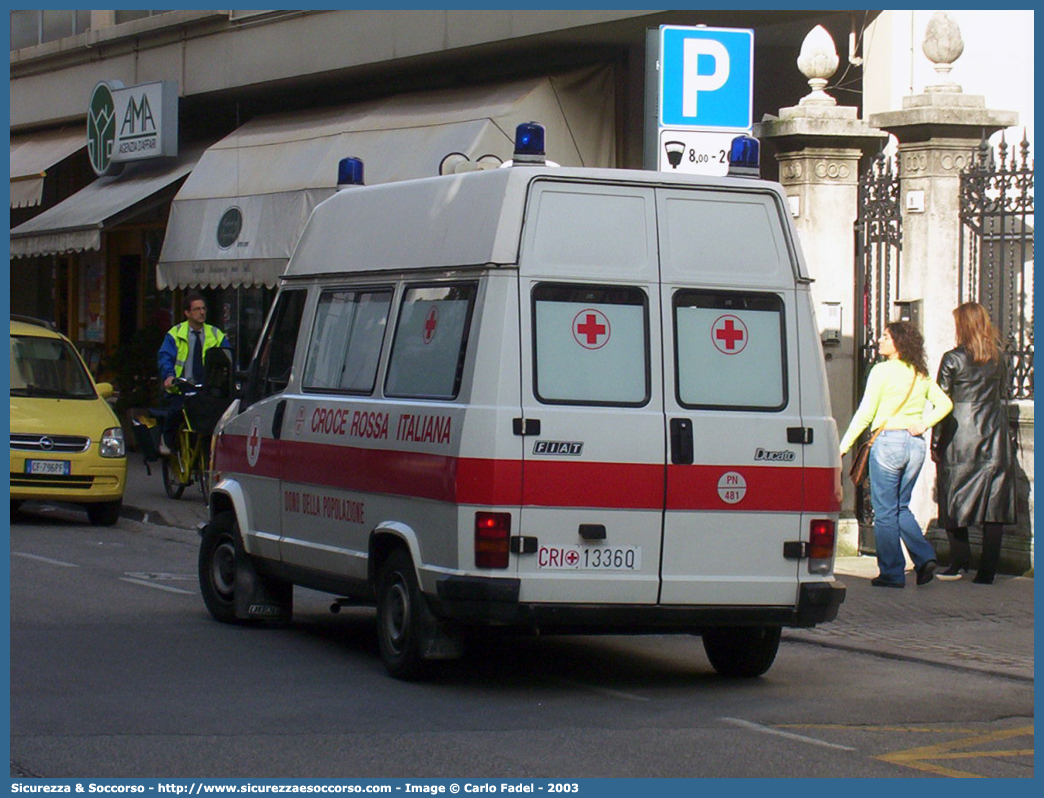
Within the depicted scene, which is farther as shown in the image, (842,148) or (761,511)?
(842,148)

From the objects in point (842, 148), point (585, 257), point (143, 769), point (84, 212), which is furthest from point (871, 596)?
point (84, 212)

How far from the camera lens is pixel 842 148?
1470 cm

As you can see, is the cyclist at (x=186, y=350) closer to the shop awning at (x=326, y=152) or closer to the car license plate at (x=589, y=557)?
the shop awning at (x=326, y=152)

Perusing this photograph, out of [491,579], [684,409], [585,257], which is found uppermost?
[585,257]

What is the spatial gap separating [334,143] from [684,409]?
12798 millimetres

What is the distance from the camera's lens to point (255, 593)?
419 inches

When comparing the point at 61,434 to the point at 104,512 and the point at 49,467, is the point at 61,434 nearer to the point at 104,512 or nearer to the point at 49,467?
the point at 49,467

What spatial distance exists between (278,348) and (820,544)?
133 inches

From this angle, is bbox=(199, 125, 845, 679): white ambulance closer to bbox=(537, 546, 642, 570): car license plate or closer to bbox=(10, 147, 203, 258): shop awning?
bbox=(537, 546, 642, 570): car license plate

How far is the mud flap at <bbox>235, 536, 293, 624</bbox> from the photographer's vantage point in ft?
34.9

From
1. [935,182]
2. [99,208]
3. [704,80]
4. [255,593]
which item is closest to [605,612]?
[255,593]

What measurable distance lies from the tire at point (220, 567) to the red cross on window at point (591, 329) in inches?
120

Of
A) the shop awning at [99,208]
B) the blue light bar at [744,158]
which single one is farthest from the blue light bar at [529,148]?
the shop awning at [99,208]

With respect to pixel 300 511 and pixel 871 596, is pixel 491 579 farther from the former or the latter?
pixel 871 596
